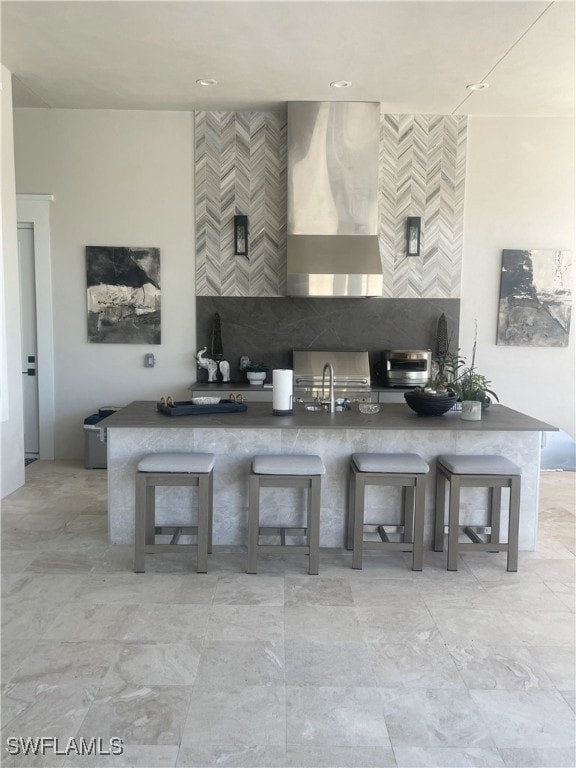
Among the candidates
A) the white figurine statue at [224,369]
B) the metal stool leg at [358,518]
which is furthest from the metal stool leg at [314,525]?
the white figurine statue at [224,369]

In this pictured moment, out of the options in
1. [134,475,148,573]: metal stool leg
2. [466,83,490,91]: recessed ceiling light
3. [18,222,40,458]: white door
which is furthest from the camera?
[18,222,40,458]: white door

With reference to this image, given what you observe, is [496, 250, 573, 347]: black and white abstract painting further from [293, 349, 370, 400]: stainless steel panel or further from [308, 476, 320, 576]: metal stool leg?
[308, 476, 320, 576]: metal stool leg

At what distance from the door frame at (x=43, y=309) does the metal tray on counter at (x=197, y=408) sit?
90.1 inches

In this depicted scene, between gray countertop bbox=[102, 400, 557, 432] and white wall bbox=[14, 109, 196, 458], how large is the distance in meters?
1.82

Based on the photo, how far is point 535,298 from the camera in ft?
19.0

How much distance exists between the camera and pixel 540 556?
12.1 feet

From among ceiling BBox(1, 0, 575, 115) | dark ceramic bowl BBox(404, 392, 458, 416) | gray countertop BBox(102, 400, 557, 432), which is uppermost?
ceiling BBox(1, 0, 575, 115)

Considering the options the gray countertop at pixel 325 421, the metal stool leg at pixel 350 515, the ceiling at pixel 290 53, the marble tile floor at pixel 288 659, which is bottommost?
the marble tile floor at pixel 288 659

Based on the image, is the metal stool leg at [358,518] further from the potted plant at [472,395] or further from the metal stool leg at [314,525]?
the potted plant at [472,395]

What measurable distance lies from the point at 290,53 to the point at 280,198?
5.11ft

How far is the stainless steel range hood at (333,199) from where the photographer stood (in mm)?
5188

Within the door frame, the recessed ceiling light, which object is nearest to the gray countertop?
the door frame

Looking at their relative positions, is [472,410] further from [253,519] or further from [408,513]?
[253,519]

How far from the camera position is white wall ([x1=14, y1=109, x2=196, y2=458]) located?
218 inches
